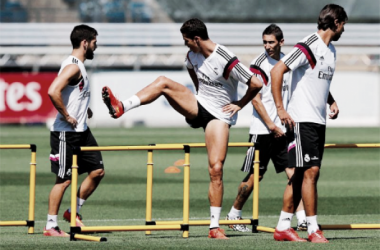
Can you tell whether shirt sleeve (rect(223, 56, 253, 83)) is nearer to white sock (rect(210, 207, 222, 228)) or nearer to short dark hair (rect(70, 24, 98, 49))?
white sock (rect(210, 207, 222, 228))

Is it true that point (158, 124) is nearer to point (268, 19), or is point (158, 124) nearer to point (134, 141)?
point (134, 141)

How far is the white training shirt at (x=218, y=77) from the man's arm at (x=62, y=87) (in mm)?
1316

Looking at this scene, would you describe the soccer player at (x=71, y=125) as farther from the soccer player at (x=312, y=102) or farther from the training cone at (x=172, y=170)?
the training cone at (x=172, y=170)

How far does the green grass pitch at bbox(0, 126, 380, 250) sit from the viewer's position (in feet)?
29.0

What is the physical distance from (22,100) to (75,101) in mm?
24439

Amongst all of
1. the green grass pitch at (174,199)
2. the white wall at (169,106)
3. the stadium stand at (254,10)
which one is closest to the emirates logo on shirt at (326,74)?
the green grass pitch at (174,199)

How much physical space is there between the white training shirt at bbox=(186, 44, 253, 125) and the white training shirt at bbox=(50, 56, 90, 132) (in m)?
1.34

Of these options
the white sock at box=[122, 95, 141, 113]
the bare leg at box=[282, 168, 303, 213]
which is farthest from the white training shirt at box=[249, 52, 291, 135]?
the white sock at box=[122, 95, 141, 113]

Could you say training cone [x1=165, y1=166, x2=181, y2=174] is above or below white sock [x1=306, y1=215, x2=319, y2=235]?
above

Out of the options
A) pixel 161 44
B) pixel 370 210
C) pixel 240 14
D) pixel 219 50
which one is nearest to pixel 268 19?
pixel 240 14

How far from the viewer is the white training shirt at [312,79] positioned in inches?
346

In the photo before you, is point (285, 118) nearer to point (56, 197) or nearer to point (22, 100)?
point (56, 197)

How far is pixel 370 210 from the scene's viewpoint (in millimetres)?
12664

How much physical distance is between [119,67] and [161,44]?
2492 millimetres
